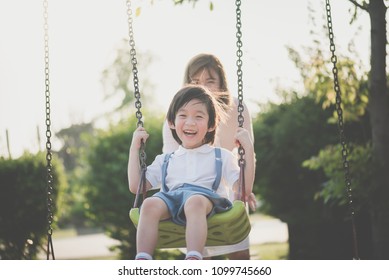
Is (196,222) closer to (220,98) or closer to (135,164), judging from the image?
(135,164)

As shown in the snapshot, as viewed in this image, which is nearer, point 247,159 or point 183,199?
point 183,199

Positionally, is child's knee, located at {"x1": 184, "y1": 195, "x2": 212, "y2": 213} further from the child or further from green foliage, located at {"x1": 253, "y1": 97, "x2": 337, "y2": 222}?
green foliage, located at {"x1": 253, "y1": 97, "x2": 337, "y2": 222}

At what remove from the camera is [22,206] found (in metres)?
6.11

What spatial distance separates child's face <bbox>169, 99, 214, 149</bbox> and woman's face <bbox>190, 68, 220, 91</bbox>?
0.47m

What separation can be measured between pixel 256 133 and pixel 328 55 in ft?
4.72

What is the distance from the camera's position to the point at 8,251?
596cm

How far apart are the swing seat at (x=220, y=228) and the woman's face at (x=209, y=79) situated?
84 centimetres

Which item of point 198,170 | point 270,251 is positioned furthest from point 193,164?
point 270,251

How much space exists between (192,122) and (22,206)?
12.2 ft

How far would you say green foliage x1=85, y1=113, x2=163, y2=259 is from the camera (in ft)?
21.0

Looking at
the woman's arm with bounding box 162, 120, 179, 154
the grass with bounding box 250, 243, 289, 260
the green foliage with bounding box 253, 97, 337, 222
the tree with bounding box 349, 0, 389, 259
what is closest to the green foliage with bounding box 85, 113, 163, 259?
the green foliage with bounding box 253, 97, 337, 222

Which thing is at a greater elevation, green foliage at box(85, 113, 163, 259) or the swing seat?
green foliage at box(85, 113, 163, 259)

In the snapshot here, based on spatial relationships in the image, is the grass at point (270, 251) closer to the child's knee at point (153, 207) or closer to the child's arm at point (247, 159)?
the child's arm at point (247, 159)

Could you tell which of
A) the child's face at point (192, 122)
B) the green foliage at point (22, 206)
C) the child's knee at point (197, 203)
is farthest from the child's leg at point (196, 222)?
the green foliage at point (22, 206)
